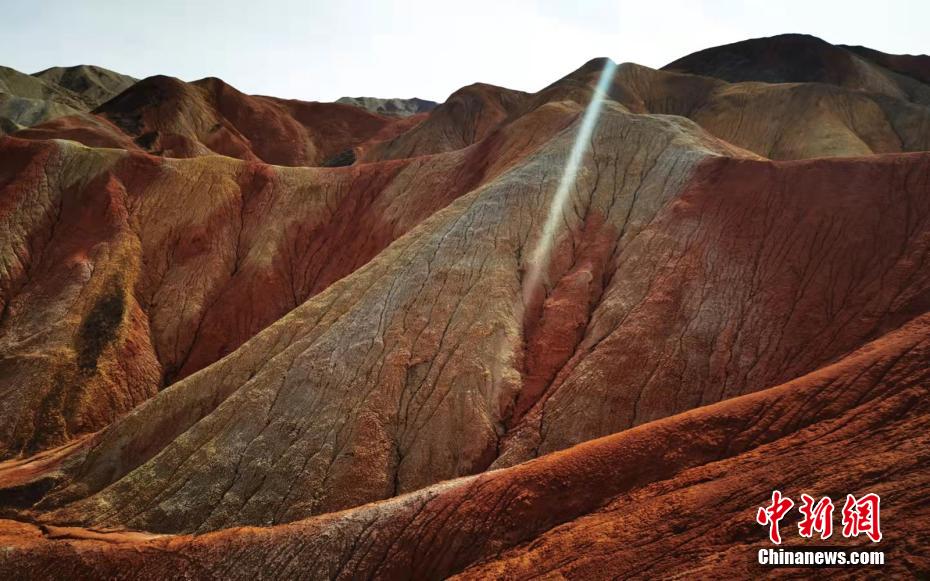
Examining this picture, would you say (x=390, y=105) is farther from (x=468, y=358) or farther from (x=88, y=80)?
(x=468, y=358)

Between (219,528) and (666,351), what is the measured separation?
53.3 ft

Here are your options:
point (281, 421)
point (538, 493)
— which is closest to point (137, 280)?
point (281, 421)

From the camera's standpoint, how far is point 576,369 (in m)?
20.7

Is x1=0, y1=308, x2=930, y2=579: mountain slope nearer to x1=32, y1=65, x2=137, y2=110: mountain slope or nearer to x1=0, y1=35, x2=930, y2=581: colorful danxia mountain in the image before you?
x1=0, y1=35, x2=930, y2=581: colorful danxia mountain

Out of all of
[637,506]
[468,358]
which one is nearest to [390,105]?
[468,358]

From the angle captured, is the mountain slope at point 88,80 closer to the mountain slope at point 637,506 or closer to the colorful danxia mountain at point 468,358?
the colorful danxia mountain at point 468,358

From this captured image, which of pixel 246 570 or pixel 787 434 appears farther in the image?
pixel 246 570

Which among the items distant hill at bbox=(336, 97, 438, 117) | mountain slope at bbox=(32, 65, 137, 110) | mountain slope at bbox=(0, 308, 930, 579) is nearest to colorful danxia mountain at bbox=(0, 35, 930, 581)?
mountain slope at bbox=(0, 308, 930, 579)

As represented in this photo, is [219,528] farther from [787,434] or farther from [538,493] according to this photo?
[787,434]

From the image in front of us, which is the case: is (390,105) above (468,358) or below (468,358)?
above

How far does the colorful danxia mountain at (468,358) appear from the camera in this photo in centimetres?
1260

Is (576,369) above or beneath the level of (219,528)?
above

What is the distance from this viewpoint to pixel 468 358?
21.6 m

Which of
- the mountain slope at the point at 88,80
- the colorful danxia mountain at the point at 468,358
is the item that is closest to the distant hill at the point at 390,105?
the mountain slope at the point at 88,80
